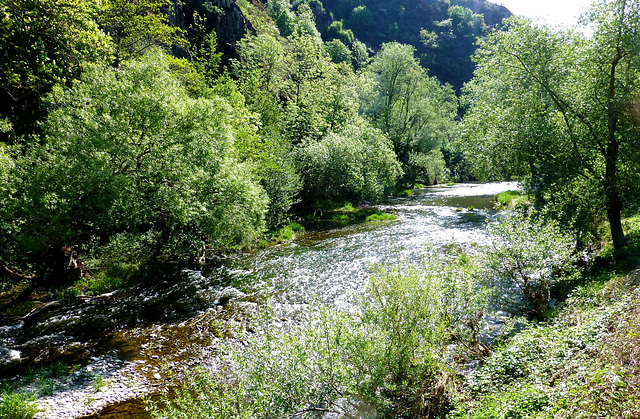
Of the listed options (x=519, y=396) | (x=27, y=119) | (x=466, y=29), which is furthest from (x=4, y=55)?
(x=466, y=29)

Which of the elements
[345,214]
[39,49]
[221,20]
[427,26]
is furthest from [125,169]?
[427,26]

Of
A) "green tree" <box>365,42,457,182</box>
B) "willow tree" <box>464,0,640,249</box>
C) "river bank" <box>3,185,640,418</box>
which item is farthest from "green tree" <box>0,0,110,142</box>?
"green tree" <box>365,42,457,182</box>

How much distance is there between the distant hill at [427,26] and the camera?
492ft

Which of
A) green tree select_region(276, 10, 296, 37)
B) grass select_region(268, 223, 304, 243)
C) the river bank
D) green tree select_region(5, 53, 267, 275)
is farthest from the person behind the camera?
green tree select_region(276, 10, 296, 37)

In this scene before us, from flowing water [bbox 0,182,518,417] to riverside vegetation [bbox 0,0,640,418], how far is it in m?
1.22

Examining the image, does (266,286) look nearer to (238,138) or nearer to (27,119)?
(238,138)

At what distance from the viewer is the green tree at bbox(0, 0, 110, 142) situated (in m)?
13.6

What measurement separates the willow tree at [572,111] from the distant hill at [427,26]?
489 feet

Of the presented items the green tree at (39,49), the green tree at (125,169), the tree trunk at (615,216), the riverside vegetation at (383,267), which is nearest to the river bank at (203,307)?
the riverside vegetation at (383,267)

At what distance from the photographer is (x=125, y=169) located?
43.9 feet

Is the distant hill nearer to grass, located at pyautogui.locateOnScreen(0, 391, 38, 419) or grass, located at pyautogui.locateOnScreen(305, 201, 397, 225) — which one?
grass, located at pyautogui.locateOnScreen(305, 201, 397, 225)

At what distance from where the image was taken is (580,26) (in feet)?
45.3

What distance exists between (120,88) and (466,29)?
188081 millimetres

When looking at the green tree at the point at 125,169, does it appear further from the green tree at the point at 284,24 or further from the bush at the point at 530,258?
the green tree at the point at 284,24
